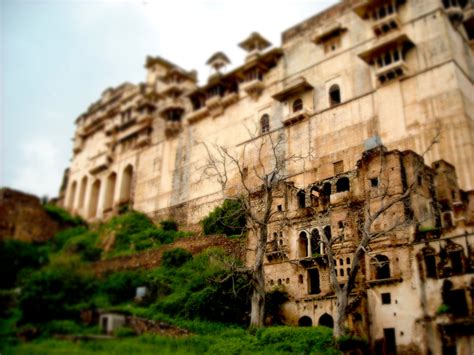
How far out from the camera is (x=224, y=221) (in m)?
23.1

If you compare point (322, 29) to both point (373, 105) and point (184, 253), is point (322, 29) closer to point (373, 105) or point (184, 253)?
point (373, 105)

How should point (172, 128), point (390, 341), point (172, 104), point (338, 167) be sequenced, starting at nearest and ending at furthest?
1. point (390, 341)
2. point (338, 167)
3. point (172, 128)
4. point (172, 104)

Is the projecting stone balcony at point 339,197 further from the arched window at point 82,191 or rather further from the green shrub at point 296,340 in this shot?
the arched window at point 82,191

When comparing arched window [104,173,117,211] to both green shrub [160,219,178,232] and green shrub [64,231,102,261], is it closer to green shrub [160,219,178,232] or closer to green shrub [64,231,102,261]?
green shrub [64,231,102,261]

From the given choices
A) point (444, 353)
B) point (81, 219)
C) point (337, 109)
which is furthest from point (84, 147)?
point (444, 353)

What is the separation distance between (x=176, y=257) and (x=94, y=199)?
70.4 ft

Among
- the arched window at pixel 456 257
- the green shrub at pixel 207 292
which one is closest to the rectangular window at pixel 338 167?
the green shrub at pixel 207 292

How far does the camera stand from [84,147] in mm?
46969

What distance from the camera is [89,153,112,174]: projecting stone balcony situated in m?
41.8

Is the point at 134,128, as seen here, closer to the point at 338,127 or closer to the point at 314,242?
the point at 338,127

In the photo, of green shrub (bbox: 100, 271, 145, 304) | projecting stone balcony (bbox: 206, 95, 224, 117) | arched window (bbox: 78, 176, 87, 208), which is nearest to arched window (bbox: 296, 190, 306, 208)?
green shrub (bbox: 100, 271, 145, 304)

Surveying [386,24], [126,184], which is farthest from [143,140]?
[386,24]

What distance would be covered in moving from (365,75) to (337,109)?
8.13 feet

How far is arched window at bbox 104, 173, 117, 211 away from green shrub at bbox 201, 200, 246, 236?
57.6 feet
